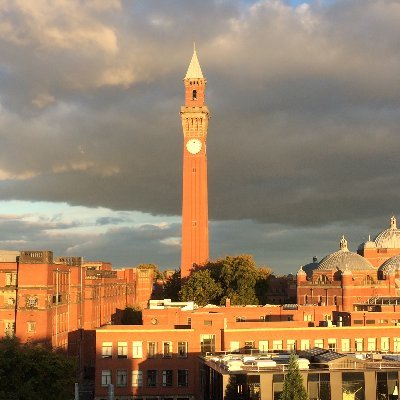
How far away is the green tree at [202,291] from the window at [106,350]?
53.8 meters

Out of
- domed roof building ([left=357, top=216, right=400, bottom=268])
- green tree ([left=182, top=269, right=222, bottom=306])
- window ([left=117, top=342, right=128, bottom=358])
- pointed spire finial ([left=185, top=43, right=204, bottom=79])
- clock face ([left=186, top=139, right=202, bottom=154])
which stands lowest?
window ([left=117, top=342, right=128, bottom=358])

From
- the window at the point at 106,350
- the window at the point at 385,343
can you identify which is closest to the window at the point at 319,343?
the window at the point at 385,343

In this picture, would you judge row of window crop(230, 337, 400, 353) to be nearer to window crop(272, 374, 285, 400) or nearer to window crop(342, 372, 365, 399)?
window crop(342, 372, 365, 399)

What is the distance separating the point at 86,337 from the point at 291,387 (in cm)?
5924

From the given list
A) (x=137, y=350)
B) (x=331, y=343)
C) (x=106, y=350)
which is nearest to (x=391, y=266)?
(x=331, y=343)

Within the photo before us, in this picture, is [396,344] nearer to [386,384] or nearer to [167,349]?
A: [167,349]

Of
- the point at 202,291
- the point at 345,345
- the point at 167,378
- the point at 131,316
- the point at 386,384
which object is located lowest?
the point at 167,378

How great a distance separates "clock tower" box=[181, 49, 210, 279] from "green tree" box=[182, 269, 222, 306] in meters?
19.3

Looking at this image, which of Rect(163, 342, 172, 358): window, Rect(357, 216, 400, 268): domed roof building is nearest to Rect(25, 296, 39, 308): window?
Rect(163, 342, 172, 358): window

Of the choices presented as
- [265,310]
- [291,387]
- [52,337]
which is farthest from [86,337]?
[291,387]

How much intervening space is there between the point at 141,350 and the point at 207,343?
6.81 metres

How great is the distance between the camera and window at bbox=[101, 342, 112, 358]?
70188 millimetres

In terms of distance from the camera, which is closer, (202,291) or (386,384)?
(386,384)

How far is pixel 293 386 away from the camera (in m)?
42.9
